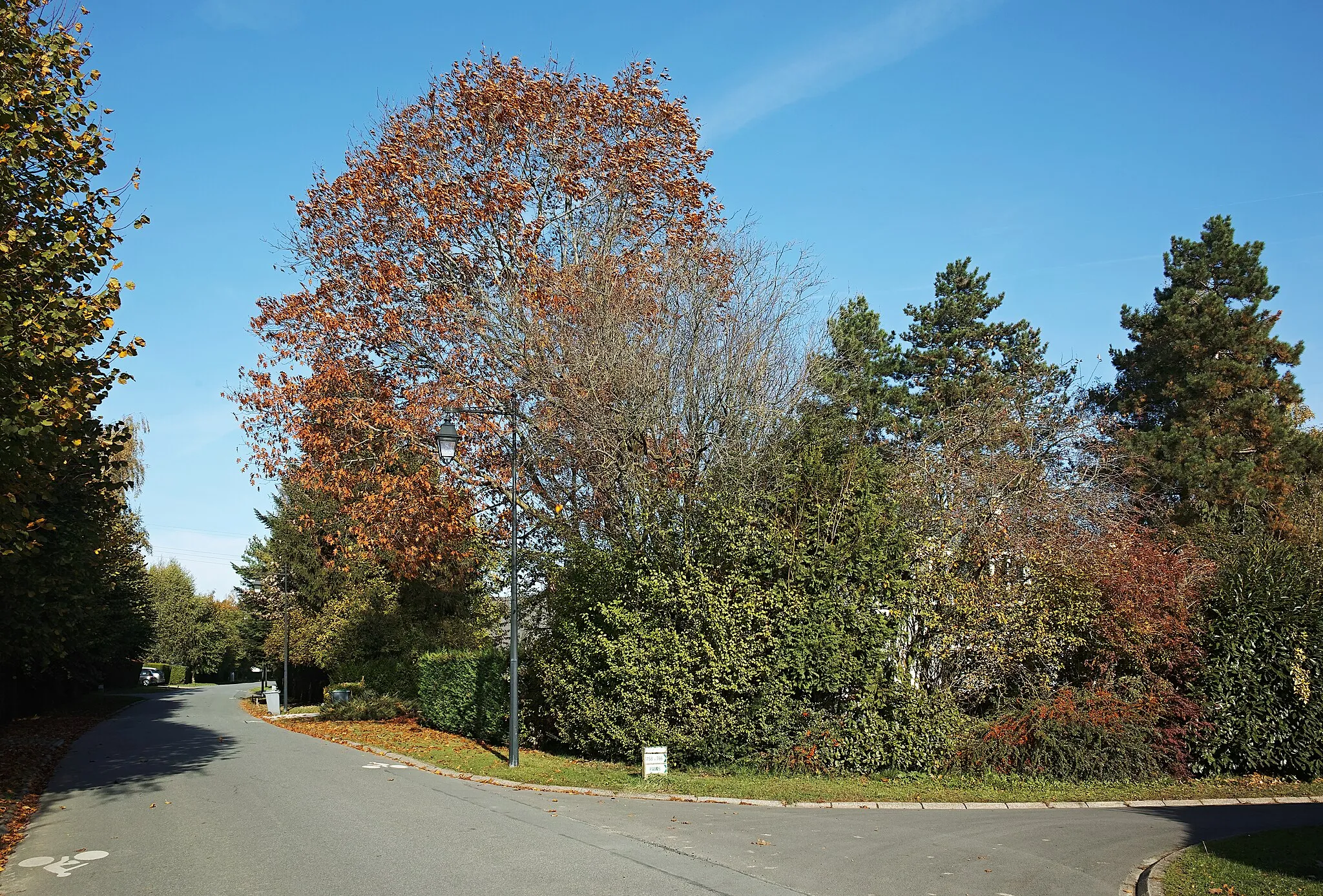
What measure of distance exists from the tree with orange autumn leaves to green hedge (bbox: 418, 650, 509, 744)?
2723 mm

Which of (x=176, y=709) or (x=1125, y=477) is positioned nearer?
(x=1125, y=477)

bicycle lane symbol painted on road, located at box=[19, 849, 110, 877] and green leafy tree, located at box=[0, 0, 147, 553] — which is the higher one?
green leafy tree, located at box=[0, 0, 147, 553]

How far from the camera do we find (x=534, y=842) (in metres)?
9.20

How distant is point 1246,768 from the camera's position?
1358 centimetres

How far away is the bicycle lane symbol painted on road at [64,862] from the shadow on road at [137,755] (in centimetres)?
432

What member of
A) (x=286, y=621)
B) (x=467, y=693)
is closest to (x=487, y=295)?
(x=467, y=693)

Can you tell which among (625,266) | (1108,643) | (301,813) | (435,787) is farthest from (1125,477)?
(301,813)

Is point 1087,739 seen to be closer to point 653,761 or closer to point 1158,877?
point 1158,877

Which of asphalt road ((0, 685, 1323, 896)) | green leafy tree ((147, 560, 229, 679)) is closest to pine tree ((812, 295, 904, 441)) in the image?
asphalt road ((0, 685, 1323, 896))

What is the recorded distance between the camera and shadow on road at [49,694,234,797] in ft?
45.5

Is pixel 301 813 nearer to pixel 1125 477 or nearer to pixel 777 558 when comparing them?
pixel 777 558

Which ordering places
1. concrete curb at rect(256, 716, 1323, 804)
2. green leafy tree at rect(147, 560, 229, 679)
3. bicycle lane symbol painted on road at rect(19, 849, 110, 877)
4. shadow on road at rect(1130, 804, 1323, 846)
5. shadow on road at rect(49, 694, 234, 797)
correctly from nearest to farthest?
bicycle lane symbol painted on road at rect(19, 849, 110, 877)
shadow on road at rect(1130, 804, 1323, 846)
concrete curb at rect(256, 716, 1323, 804)
shadow on road at rect(49, 694, 234, 797)
green leafy tree at rect(147, 560, 229, 679)

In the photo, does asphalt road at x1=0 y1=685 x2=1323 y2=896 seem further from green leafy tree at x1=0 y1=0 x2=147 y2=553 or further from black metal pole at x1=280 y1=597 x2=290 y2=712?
black metal pole at x1=280 y1=597 x2=290 y2=712

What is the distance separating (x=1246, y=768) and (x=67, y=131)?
18494mm
